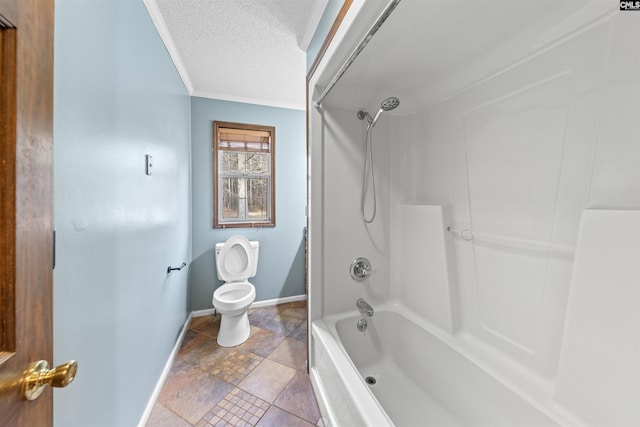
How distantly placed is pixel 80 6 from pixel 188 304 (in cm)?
247

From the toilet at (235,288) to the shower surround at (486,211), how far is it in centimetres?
82

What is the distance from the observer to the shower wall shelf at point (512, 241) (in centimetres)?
105

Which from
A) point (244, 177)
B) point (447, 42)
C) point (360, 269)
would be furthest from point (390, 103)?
point (244, 177)

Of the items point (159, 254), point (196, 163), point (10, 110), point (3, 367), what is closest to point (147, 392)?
point (159, 254)

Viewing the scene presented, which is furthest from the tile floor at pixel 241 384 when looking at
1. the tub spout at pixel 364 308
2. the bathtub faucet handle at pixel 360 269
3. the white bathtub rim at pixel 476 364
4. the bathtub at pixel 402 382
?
the bathtub faucet handle at pixel 360 269

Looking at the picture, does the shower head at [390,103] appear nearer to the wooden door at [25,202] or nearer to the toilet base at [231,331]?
the wooden door at [25,202]

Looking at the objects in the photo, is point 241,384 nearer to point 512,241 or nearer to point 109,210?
point 109,210

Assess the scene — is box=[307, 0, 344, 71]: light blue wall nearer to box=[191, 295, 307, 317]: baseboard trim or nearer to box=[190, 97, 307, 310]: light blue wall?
box=[190, 97, 307, 310]: light blue wall

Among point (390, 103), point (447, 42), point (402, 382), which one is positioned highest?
point (447, 42)

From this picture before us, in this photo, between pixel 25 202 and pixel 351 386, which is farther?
pixel 351 386

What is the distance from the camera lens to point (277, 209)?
293 centimetres

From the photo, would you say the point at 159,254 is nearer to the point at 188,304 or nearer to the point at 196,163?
the point at 188,304

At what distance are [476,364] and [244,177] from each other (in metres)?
2.70

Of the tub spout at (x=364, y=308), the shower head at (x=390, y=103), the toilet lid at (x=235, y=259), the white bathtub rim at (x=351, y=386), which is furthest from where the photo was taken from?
the toilet lid at (x=235, y=259)
